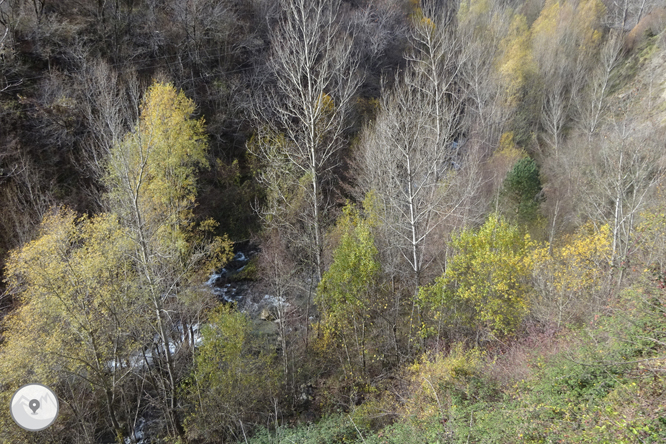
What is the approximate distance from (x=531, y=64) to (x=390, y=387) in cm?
2936

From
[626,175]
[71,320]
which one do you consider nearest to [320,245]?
[71,320]

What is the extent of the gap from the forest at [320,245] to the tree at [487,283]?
96 mm

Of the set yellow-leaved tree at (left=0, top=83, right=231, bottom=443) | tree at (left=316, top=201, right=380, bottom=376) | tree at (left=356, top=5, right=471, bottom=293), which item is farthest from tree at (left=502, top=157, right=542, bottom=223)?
yellow-leaved tree at (left=0, top=83, right=231, bottom=443)

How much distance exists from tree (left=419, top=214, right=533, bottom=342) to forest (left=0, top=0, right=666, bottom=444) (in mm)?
96

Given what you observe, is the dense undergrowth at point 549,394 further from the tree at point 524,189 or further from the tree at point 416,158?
the tree at point 524,189

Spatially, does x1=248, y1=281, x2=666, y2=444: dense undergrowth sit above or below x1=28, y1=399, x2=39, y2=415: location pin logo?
below

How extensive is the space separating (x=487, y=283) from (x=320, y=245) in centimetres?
591

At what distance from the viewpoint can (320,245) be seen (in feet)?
42.6

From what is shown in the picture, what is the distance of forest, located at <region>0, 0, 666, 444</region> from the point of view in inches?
340

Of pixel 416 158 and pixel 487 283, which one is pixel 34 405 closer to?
pixel 487 283

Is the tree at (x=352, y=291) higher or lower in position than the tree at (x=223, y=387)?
higher

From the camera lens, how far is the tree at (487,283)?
→ 11125mm

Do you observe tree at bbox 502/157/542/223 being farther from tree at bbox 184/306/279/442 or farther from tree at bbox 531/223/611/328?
tree at bbox 184/306/279/442

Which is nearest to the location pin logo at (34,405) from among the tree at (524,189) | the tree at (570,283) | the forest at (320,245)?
the forest at (320,245)
